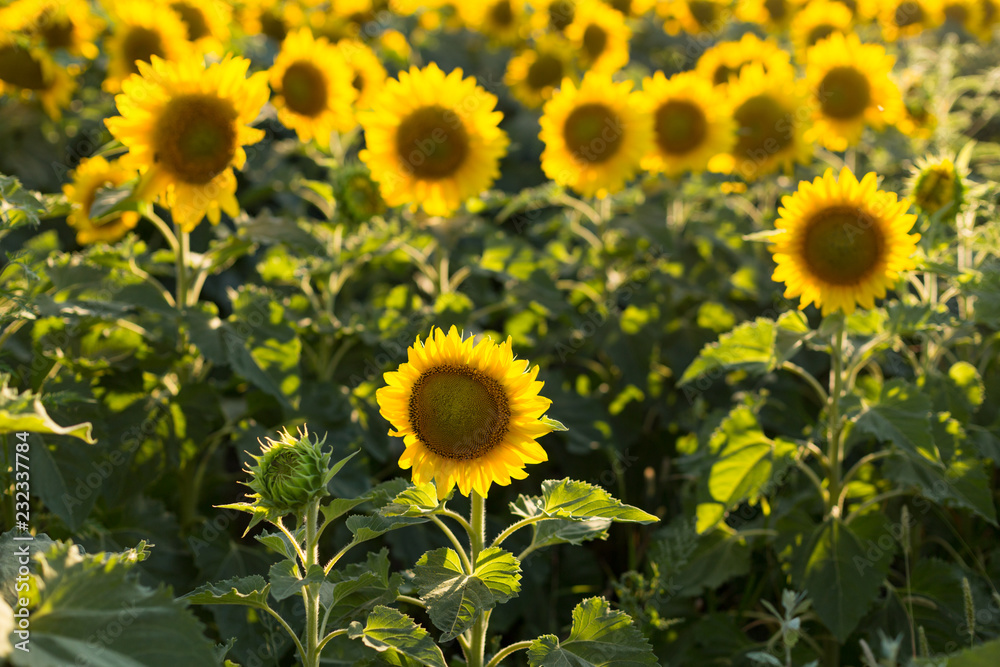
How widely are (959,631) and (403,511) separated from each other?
1774 mm

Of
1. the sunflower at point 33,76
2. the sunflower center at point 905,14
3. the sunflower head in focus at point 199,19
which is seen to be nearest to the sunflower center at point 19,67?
the sunflower at point 33,76

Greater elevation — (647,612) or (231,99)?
(231,99)

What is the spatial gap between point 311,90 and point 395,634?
2.81m

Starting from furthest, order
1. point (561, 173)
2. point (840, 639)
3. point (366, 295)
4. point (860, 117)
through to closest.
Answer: point (366, 295)
point (860, 117)
point (561, 173)
point (840, 639)

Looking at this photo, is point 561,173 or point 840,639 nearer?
point 840,639

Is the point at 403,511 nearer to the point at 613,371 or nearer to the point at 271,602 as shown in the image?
the point at 271,602

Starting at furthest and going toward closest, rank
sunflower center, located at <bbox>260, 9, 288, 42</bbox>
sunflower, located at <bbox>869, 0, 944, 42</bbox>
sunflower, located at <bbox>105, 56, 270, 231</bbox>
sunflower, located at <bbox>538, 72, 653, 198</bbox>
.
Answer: sunflower, located at <bbox>869, 0, 944, 42</bbox>
sunflower center, located at <bbox>260, 9, 288, 42</bbox>
sunflower, located at <bbox>538, 72, 653, 198</bbox>
sunflower, located at <bbox>105, 56, 270, 231</bbox>

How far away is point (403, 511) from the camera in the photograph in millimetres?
1688

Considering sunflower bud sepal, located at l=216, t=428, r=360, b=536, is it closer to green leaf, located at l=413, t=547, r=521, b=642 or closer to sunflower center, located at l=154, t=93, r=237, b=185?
green leaf, located at l=413, t=547, r=521, b=642

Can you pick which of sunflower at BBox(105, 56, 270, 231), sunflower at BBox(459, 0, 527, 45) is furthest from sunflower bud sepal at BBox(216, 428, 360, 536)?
sunflower at BBox(459, 0, 527, 45)

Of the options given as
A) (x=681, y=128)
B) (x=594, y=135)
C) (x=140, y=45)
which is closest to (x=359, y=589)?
(x=594, y=135)

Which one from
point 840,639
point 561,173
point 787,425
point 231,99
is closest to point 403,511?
point 840,639

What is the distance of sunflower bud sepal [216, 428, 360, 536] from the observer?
1588mm

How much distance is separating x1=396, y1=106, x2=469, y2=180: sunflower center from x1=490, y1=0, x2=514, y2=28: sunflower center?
2546mm
